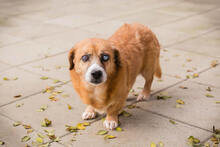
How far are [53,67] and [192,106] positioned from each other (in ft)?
9.61

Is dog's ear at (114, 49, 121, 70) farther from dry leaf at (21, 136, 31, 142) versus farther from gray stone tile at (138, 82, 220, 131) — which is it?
dry leaf at (21, 136, 31, 142)

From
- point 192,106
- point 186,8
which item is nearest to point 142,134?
point 192,106

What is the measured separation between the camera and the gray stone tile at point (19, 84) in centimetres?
557

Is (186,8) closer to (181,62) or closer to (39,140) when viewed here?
(181,62)

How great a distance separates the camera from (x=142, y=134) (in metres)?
4.34

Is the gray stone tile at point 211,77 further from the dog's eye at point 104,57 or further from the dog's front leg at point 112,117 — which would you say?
the dog's eye at point 104,57

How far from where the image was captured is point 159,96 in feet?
17.7

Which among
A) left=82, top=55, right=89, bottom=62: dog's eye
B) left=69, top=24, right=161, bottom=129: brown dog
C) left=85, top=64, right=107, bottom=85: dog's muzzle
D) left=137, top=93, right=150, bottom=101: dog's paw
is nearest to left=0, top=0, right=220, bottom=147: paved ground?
left=137, top=93, right=150, bottom=101: dog's paw

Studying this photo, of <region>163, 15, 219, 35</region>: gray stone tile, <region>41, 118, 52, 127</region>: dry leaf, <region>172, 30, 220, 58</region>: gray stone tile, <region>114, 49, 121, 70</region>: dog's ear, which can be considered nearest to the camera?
<region>114, 49, 121, 70</region>: dog's ear

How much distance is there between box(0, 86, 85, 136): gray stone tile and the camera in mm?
4656

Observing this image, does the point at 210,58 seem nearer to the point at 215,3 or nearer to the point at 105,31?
the point at 105,31

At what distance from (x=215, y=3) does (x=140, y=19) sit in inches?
146

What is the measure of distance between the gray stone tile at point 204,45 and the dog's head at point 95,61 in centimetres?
366

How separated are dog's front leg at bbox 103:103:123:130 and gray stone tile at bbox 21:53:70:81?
1876 millimetres
